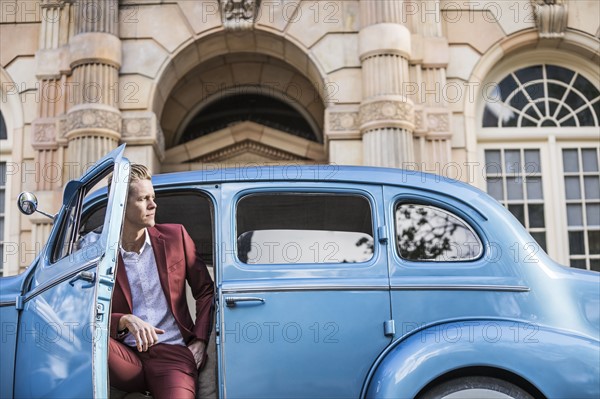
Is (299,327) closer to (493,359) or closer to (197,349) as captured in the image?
(197,349)

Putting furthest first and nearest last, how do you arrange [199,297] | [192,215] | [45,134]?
[45,134] < [192,215] < [199,297]

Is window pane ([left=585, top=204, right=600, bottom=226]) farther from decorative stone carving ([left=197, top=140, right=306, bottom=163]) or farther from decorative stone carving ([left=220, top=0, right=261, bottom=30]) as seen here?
decorative stone carving ([left=220, top=0, right=261, bottom=30])

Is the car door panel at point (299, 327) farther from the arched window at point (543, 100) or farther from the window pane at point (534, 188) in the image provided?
the arched window at point (543, 100)

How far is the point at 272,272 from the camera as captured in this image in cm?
406

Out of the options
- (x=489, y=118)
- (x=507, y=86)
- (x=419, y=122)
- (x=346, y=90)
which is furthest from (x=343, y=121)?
(x=507, y=86)

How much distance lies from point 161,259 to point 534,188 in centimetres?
705

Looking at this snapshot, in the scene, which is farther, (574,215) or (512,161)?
(512,161)

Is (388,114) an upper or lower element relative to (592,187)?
upper

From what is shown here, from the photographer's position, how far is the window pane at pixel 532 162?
9945 millimetres

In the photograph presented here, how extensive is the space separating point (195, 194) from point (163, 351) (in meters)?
0.92

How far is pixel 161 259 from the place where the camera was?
4.08 meters

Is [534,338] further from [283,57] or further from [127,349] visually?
[283,57]

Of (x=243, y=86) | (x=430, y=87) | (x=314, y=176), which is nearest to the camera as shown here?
(x=314, y=176)

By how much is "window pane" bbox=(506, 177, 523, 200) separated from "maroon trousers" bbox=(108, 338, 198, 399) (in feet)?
22.6
